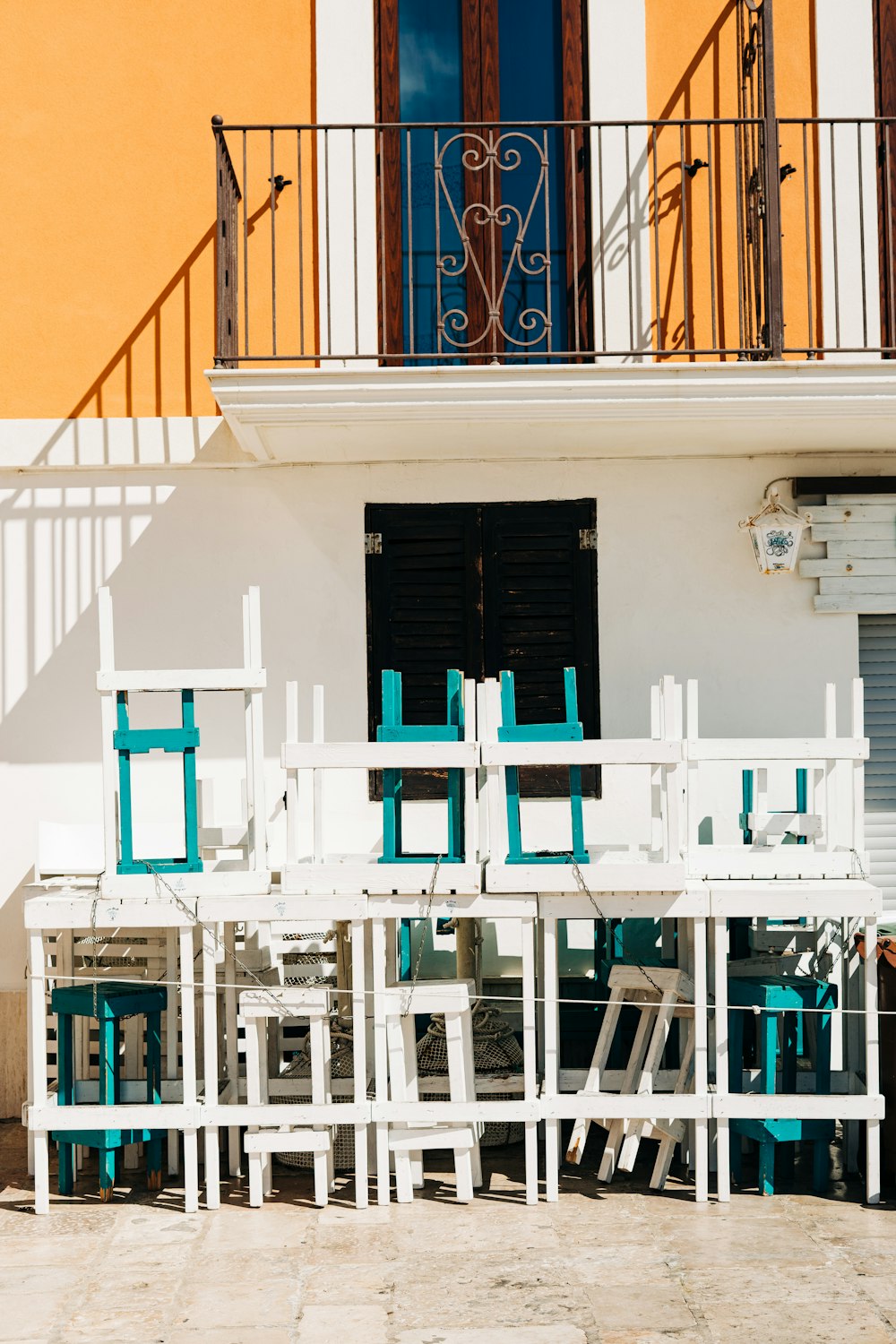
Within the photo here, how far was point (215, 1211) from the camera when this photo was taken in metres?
6.45

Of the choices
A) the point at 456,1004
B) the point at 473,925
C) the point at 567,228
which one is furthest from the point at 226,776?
the point at 567,228

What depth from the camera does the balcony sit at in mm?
8219

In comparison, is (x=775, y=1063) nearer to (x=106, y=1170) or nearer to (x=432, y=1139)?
(x=432, y=1139)

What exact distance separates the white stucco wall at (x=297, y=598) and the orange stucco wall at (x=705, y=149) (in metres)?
0.95

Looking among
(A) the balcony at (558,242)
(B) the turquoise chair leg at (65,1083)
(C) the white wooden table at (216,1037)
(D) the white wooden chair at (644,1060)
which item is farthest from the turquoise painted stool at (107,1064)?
(A) the balcony at (558,242)

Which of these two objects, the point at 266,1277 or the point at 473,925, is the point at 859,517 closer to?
the point at 473,925

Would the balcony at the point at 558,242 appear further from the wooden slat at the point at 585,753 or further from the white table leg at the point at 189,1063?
the white table leg at the point at 189,1063

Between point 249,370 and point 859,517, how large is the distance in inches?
141

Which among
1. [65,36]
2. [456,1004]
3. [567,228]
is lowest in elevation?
[456,1004]

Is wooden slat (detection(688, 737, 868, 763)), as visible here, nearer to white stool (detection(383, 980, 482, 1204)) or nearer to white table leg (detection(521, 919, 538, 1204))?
white table leg (detection(521, 919, 538, 1204))

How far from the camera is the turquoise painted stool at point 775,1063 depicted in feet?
21.4

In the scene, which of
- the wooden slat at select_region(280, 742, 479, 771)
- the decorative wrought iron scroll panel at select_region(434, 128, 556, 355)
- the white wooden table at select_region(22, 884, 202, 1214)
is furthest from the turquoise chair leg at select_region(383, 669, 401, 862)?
the decorative wrought iron scroll panel at select_region(434, 128, 556, 355)

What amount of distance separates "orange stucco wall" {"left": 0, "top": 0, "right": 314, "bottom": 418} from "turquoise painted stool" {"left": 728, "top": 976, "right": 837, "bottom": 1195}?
14.7 feet

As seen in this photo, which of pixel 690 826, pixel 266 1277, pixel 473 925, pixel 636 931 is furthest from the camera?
pixel 636 931
